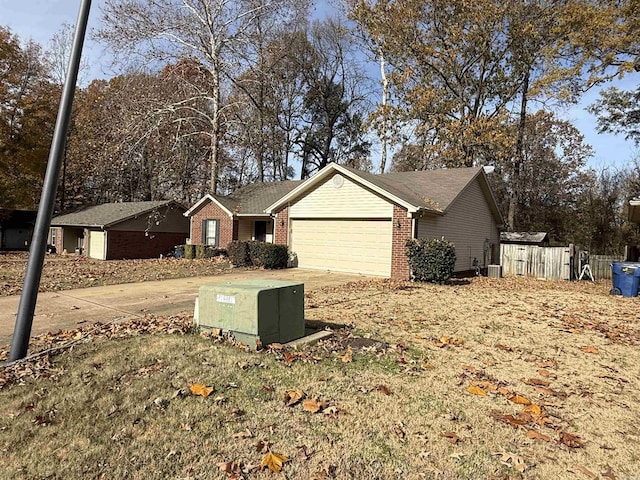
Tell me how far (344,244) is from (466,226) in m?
5.78

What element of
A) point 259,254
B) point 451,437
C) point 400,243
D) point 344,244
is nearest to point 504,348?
point 451,437

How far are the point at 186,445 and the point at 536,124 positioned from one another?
32.8 metres

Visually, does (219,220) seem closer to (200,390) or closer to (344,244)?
(344,244)

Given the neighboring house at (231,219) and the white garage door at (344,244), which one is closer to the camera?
the white garage door at (344,244)

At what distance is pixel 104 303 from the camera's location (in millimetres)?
8750

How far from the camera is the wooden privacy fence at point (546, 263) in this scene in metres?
17.3

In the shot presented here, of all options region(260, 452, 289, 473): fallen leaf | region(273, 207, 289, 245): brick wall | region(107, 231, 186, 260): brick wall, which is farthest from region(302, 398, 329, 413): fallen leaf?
region(107, 231, 186, 260): brick wall

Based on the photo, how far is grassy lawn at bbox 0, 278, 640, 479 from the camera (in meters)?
2.92

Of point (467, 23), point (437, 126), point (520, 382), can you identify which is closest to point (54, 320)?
point (520, 382)

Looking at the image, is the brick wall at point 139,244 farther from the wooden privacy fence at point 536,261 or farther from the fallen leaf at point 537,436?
the fallen leaf at point 537,436

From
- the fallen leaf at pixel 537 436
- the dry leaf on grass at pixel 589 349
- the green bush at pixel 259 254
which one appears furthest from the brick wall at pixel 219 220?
the fallen leaf at pixel 537 436

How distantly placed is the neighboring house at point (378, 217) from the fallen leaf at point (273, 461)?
1179 centimetres

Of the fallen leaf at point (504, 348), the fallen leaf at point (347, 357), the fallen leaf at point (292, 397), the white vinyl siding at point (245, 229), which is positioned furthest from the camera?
the white vinyl siding at point (245, 229)

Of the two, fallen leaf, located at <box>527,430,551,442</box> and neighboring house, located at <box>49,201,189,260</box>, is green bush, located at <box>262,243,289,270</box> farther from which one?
fallen leaf, located at <box>527,430,551,442</box>
